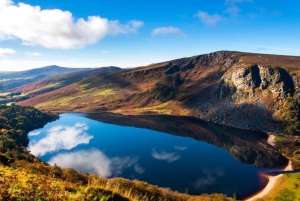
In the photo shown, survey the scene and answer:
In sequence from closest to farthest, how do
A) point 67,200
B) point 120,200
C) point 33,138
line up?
1. point 67,200
2. point 120,200
3. point 33,138

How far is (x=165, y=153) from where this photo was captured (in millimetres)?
125750

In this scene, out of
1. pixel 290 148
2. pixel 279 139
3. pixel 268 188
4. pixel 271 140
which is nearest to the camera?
pixel 268 188

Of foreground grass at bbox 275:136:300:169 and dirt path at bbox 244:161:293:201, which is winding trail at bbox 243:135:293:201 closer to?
dirt path at bbox 244:161:293:201

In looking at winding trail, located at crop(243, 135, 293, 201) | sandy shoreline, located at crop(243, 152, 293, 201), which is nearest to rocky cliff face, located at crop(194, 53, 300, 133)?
winding trail, located at crop(243, 135, 293, 201)

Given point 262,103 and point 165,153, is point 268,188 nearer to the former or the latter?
point 165,153

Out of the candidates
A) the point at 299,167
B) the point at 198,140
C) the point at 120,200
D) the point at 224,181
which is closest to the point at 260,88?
the point at 198,140

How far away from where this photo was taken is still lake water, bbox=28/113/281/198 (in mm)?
91062

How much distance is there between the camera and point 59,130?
19125 centimetres

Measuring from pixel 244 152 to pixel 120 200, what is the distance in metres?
127

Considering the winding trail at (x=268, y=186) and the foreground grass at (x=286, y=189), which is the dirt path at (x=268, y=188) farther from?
the foreground grass at (x=286, y=189)

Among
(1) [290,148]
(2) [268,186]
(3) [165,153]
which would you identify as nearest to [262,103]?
(1) [290,148]

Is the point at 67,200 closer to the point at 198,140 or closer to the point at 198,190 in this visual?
the point at 198,190

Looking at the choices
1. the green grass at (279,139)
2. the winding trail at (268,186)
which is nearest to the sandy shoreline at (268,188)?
the winding trail at (268,186)

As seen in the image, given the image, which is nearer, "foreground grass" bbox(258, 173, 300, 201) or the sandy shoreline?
"foreground grass" bbox(258, 173, 300, 201)
